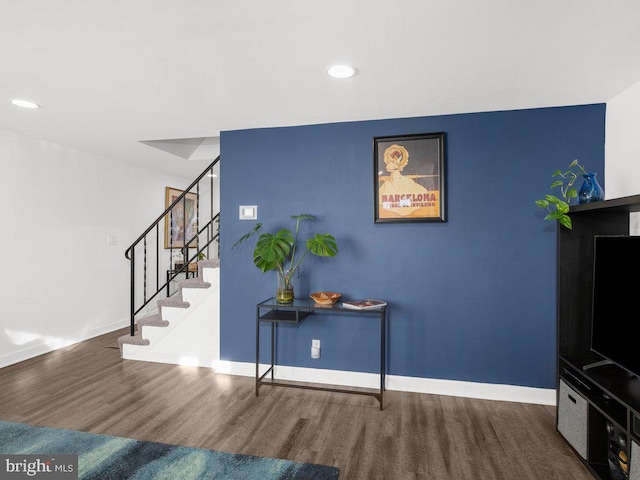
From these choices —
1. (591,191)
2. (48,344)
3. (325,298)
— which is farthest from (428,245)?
(48,344)

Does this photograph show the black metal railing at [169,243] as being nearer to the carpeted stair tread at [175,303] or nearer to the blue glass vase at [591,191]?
the carpeted stair tread at [175,303]

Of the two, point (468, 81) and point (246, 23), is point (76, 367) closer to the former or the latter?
point (246, 23)

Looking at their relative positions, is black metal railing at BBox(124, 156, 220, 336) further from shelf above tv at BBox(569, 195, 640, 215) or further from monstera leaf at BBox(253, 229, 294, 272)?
shelf above tv at BBox(569, 195, 640, 215)

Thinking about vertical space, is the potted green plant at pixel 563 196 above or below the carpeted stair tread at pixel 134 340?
above

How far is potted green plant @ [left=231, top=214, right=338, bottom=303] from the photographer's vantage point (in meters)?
2.96

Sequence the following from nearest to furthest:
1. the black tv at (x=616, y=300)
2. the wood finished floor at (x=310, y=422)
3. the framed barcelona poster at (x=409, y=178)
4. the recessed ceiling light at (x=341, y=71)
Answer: the black tv at (x=616, y=300), the wood finished floor at (x=310, y=422), the recessed ceiling light at (x=341, y=71), the framed barcelona poster at (x=409, y=178)

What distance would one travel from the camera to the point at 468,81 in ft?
7.98

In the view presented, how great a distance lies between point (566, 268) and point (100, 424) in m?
3.26

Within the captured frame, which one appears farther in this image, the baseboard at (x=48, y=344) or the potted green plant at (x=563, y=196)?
the baseboard at (x=48, y=344)

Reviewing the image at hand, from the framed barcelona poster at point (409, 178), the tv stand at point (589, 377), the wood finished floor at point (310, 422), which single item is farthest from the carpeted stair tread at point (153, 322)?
the tv stand at point (589, 377)

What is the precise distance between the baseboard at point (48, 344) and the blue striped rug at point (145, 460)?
5.33ft

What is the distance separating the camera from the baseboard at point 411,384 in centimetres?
292

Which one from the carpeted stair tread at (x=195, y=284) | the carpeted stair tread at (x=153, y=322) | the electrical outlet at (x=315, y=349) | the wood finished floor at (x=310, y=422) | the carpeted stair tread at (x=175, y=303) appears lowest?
the wood finished floor at (x=310, y=422)

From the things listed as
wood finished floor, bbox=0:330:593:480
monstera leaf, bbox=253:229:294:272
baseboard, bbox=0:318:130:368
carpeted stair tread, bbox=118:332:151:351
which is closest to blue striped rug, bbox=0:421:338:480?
wood finished floor, bbox=0:330:593:480
